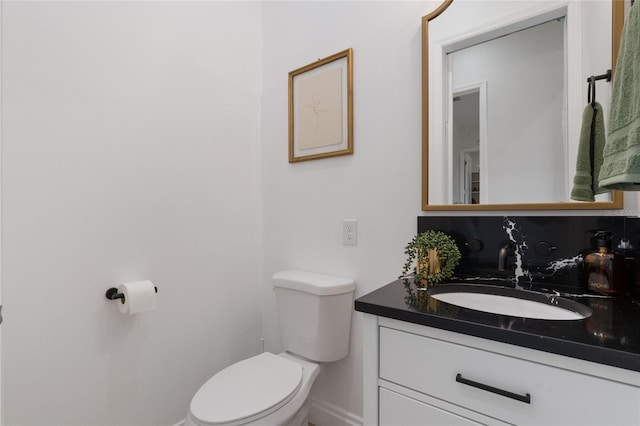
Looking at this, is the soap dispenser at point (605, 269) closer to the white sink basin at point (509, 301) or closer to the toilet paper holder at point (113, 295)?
the white sink basin at point (509, 301)

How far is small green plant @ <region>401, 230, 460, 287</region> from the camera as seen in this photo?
1.13 meters

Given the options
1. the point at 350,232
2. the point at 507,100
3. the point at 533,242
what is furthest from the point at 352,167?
the point at 533,242

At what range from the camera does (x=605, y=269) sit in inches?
35.8

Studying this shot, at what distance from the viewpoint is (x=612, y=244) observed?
3.16 ft

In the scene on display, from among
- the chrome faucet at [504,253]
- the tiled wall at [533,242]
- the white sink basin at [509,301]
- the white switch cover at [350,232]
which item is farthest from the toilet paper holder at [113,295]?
the chrome faucet at [504,253]

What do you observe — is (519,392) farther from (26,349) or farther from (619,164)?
(26,349)

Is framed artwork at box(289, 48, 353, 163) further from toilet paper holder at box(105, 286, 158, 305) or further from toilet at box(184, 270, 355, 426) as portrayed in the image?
toilet paper holder at box(105, 286, 158, 305)

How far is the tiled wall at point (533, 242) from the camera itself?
3.28 feet

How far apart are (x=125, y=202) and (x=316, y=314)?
0.95 metres

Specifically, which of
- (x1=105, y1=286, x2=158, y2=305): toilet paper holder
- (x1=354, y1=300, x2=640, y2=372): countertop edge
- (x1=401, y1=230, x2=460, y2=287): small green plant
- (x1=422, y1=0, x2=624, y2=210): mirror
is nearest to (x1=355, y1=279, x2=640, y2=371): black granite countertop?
(x1=354, y1=300, x2=640, y2=372): countertop edge

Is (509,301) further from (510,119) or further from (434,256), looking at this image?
(510,119)

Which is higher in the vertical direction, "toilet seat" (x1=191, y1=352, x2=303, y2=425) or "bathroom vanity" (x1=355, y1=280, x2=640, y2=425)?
"bathroom vanity" (x1=355, y1=280, x2=640, y2=425)

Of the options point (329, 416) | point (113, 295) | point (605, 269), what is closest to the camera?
point (605, 269)

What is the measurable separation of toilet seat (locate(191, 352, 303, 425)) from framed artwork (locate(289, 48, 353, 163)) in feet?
3.25
